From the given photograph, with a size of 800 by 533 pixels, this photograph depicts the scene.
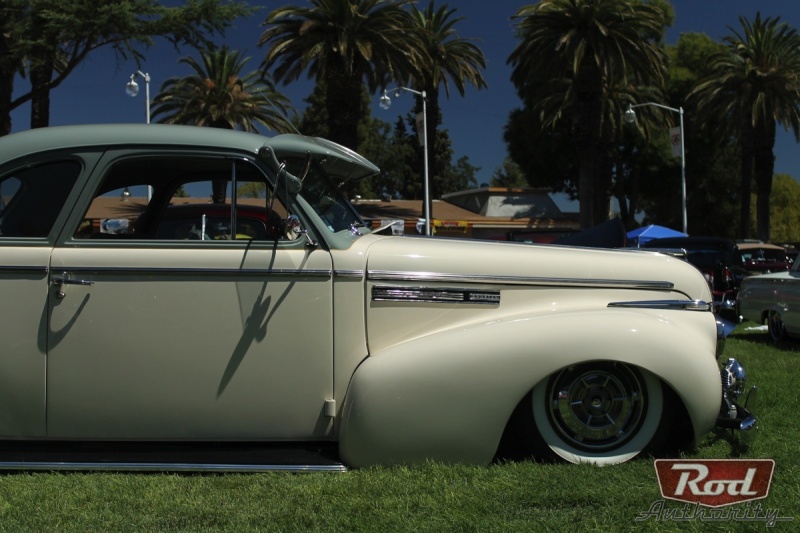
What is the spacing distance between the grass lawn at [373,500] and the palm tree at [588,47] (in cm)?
2355

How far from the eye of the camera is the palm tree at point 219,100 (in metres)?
28.1

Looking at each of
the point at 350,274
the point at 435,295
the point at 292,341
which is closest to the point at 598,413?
the point at 435,295

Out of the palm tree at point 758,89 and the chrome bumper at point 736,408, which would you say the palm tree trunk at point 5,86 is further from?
the palm tree at point 758,89

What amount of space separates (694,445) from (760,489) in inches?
27.1

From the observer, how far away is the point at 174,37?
18453 mm

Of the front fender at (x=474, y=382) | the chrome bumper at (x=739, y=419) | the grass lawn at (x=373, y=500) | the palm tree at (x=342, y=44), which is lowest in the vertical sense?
the grass lawn at (x=373, y=500)

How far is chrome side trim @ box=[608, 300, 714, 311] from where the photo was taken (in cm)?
387

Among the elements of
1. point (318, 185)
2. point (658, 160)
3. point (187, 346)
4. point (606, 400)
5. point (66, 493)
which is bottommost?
point (66, 493)

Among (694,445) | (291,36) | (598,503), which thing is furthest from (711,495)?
(291,36)

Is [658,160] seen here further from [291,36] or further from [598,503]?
[598,503]

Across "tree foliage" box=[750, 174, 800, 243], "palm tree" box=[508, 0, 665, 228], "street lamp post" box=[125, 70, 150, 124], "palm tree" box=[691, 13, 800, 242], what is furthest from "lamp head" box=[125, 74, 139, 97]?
"tree foliage" box=[750, 174, 800, 243]

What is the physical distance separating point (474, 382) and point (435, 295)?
1.57ft

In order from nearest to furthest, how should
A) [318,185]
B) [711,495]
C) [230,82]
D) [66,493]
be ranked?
1. [711,495]
2. [66,493]
3. [318,185]
4. [230,82]
